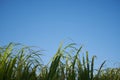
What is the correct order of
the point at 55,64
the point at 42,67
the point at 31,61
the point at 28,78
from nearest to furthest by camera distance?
1. the point at 55,64
2. the point at 28,78
3. the point at 31,61
4. the point at 42,67

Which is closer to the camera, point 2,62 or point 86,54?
point 2,62

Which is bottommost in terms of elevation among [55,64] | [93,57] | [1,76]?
[1,76]

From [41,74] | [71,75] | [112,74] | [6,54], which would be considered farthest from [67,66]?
[112,74]

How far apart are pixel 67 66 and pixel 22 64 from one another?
705 mm

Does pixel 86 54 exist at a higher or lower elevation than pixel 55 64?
higher

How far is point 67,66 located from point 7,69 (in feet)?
3.20

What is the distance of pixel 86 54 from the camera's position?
306cm

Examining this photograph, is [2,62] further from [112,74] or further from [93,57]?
[112,74]

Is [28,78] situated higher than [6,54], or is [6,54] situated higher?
[6,54]

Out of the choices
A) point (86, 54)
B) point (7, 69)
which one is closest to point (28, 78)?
point (7, 69)

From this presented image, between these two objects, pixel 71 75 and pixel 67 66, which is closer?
pixel 71 75

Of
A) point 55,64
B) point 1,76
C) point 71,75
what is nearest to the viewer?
point 1,76

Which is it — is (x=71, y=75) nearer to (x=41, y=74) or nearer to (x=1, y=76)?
(x=41, y=74)

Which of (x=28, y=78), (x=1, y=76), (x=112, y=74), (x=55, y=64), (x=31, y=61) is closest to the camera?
(x=1, y=76)
